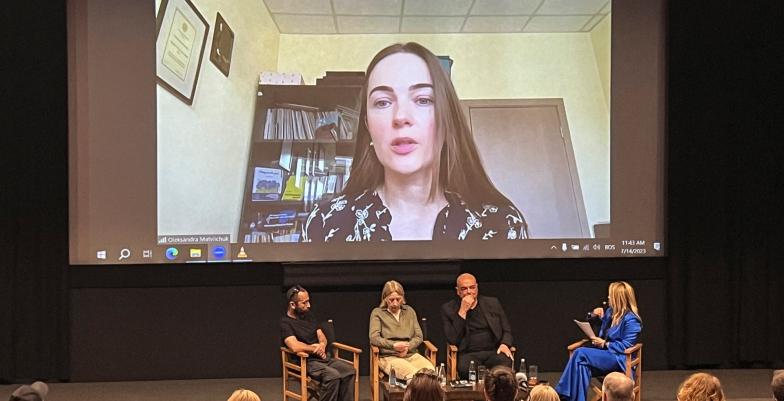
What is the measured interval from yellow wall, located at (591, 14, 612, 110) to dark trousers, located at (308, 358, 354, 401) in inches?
118

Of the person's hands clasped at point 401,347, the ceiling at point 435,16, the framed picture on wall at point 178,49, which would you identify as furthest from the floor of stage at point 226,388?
the ceiling at point 435,16

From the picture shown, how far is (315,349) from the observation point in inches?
225

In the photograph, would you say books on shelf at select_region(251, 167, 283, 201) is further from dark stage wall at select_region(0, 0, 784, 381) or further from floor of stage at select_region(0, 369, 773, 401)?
floor of stage at select_region(0, 369, 773, 401)

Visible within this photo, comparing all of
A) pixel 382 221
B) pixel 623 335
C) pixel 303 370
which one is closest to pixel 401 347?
pixel 303 370

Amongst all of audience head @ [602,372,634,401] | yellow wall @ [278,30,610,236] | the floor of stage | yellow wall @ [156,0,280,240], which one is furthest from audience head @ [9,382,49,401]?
yellow wall @ [278,30,610,236]

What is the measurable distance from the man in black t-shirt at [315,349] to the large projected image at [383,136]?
3.44ft

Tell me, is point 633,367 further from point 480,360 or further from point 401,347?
point 401,347

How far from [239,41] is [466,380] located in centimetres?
298

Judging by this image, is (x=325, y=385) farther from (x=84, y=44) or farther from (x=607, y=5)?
(x=607, y=5)

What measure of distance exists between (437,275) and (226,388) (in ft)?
5.92

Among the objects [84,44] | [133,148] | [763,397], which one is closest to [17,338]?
[133,148]

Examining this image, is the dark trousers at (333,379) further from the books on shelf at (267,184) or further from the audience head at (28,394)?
the audience head at (28,394)

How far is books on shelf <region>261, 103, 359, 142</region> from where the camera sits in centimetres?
674

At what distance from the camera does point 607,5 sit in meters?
6.94
